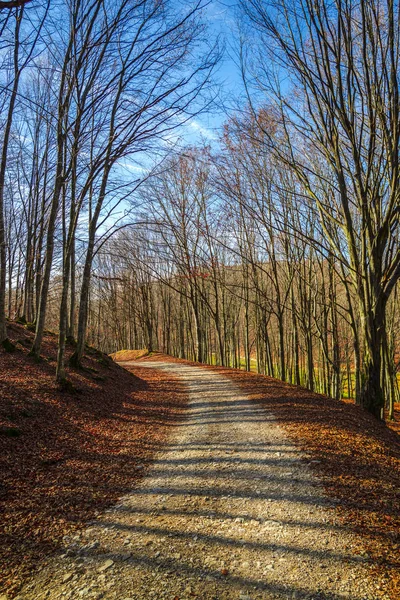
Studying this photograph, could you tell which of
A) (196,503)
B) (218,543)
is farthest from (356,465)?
(218,543)

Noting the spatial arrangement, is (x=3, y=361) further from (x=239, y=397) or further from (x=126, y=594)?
(x=126, y=594)

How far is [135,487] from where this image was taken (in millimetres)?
4281

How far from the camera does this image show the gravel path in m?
2.49

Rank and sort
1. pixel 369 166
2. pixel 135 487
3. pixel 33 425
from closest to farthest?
pixel 135 487, pixel 33 425, pixel 369 166

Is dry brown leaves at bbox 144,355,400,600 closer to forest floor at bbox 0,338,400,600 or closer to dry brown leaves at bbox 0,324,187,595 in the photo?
forest floor at bbox 0,338,400,600

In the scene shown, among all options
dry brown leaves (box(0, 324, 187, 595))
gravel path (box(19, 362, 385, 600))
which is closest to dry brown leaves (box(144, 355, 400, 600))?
gravel path (box(19, 362, 385, 600))

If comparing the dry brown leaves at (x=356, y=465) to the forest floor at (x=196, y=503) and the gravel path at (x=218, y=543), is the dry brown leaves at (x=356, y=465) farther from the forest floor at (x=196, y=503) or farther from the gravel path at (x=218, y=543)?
the gravel path at (x=218, y=543)

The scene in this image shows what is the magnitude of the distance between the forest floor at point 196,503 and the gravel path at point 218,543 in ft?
0.04

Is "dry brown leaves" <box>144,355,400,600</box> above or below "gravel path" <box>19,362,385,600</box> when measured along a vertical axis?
above

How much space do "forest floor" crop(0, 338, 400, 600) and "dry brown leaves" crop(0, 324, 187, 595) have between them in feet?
0.07

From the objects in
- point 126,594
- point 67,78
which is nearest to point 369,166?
point 67,78

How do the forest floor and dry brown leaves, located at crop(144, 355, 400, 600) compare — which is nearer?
the forest floor

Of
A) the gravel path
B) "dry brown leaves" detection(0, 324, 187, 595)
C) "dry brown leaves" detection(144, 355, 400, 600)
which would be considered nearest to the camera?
the gravel path

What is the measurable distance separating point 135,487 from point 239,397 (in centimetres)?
552
